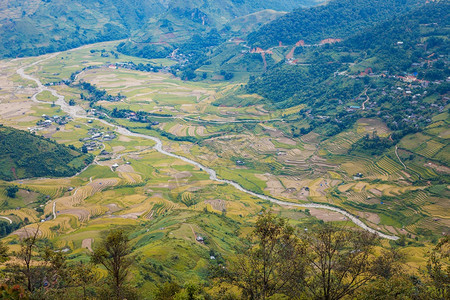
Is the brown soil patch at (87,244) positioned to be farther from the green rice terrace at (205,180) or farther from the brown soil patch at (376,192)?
the brown soil patch at (376,192)

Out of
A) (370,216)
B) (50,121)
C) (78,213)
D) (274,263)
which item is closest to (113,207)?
(78,213)

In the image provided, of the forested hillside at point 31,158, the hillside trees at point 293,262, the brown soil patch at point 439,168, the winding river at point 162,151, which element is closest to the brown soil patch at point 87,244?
the forested hillside at point 31,158

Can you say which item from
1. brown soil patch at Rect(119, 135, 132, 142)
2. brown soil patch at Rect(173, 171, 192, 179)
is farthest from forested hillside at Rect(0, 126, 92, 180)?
brown soil patch at Rect(173, 171, 192, 179)

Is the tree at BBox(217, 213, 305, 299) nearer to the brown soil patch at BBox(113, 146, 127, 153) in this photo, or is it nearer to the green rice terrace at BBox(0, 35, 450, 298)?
the green rice terrace at BBox(0, 35, 450, 298)

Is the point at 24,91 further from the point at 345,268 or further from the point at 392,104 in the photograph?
the point at 345,268

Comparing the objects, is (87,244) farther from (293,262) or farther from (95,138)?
(95,138)
